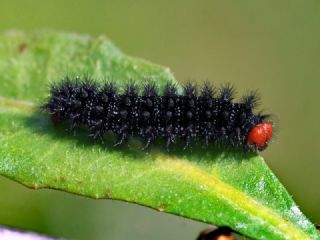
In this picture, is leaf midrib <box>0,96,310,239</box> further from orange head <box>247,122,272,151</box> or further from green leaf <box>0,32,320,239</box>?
orange head <box>247,122,272,151</box>

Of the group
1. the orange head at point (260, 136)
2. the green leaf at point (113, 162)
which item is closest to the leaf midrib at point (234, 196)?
the green leaf at point (113, 162)

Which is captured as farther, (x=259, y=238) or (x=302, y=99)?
(x=302, y=99)

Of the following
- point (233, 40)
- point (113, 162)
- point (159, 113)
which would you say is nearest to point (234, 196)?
point (113, 162)

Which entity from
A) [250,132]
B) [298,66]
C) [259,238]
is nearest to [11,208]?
[250,132]

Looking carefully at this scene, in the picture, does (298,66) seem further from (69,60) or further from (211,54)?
(69,60)

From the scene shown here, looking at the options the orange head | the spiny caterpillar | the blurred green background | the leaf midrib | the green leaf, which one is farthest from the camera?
the blurred green background

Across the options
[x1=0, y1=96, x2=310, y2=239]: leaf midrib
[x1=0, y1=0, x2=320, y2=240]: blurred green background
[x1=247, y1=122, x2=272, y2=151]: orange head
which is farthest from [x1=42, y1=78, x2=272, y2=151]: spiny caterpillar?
[x1=0, y1=0, x2=320, y2=240]: blurred green background
